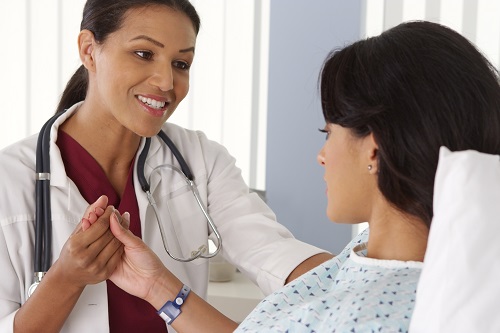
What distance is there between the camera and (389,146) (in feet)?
3.28

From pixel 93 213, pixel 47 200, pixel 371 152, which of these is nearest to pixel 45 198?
pixel 47 200

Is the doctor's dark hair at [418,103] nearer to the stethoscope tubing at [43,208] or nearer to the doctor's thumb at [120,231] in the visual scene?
the doctor's thumb at [120,231]

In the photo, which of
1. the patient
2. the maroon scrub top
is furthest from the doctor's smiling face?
the patient

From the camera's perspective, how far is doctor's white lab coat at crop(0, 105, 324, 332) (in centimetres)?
145

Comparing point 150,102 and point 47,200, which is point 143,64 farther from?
point 47,200

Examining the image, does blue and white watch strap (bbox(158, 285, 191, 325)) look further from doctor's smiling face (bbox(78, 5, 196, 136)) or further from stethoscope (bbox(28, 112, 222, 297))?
Result: doctor's smiling face (bbox(78, 5, 196, 136))

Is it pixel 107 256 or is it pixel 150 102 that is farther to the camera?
pixel 150 102

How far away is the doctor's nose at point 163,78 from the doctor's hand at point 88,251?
30 cm

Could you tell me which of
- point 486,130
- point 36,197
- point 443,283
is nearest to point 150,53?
point 36,197

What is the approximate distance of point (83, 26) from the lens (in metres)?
1.64

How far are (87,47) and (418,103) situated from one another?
2.85ft

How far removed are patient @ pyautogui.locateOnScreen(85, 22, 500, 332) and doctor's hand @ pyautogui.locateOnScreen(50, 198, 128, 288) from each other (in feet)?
1.21

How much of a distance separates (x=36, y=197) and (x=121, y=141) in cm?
25

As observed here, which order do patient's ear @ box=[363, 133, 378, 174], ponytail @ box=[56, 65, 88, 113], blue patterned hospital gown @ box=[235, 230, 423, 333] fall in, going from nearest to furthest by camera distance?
1. blue patterned hospital gown @ box=[235, 230, 423, 333]
2. patient's ear @ box=[363, 133, 378, 174]
3. ponytail @ box=[56, 65, 88, 113]
